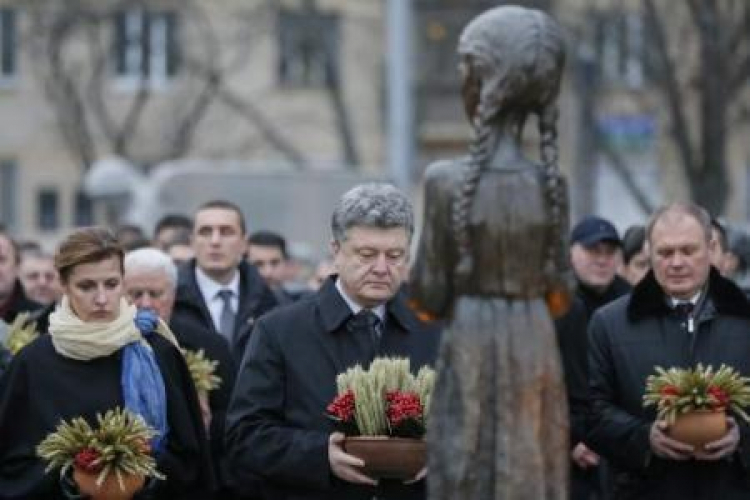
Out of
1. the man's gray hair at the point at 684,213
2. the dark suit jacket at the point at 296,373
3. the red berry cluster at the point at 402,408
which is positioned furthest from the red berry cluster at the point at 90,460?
the man's gray hair at the point at 684,213

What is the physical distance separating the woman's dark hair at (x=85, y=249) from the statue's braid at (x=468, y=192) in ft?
9.91

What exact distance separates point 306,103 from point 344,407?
4197 cm

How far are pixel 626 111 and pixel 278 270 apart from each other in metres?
27.0

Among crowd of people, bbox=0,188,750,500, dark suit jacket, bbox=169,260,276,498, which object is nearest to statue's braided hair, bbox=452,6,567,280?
crowd of people, bbox=0,188,750,500

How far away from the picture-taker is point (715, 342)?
36.8 ft

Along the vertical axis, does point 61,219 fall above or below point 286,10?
below

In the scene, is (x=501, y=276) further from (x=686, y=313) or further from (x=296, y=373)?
(x=686, y=313)

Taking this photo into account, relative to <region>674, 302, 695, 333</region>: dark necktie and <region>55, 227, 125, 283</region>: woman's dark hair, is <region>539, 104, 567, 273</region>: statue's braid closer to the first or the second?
<region>55, 227, 125, 283</region>: woman's dark hair

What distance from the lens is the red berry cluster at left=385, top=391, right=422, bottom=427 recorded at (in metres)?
9.68

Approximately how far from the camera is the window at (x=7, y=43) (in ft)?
159

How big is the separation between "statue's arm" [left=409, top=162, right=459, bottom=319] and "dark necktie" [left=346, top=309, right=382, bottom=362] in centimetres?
230

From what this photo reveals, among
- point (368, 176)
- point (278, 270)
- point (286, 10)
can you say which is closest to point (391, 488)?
point (278, 270)

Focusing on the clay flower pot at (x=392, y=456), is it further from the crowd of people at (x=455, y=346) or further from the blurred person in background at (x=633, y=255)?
the blurred person in background at (x=633, y=255)

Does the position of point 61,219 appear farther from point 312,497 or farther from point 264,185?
point 312,497
